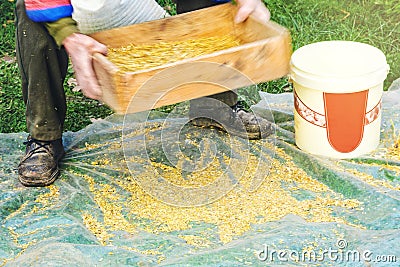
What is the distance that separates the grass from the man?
0.56 metres

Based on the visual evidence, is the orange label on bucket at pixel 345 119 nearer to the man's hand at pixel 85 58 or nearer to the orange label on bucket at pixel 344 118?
the orange label on bucket at pixel 344 118

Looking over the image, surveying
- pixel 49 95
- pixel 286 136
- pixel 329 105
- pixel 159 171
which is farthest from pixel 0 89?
pixel 329 105

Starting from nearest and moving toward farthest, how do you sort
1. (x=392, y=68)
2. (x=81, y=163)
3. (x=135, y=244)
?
(x=135, y=244) < (x=81, y=163) < (x=392, y=68)

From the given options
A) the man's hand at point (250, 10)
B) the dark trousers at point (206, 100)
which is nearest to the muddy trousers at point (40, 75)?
the dark trousers at point (206, 100)

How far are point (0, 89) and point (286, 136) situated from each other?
173cm

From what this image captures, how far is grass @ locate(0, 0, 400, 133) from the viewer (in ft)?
11.8

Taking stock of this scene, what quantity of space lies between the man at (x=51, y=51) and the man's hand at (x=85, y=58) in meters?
0.02

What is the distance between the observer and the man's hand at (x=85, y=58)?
2.33 meters

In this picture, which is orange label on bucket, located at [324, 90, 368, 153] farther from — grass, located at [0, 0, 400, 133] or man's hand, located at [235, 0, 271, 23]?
grass, located at [0, 0, 400, 133]

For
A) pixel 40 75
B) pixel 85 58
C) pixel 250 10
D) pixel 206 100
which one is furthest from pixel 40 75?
pixel 250 10

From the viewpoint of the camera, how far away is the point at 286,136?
298 centimetres

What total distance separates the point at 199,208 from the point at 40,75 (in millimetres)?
807

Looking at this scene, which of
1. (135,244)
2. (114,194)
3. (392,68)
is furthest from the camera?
(392,68)

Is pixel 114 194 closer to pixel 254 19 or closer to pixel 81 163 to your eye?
pixel 81 163
